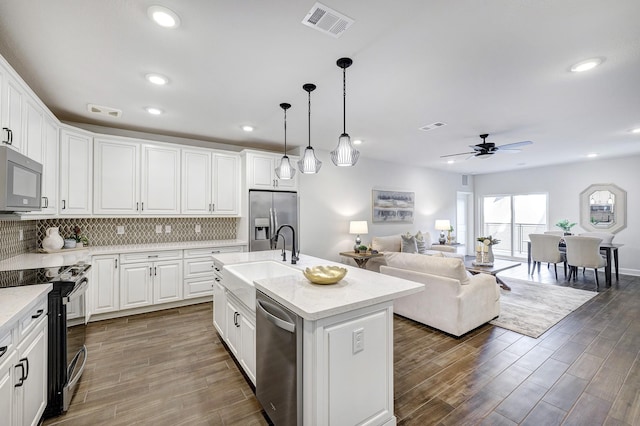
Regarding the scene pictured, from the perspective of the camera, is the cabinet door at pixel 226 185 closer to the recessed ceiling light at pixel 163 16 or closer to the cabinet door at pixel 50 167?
the cabinet door at pixel 50 167

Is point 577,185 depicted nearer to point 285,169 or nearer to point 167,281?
point 285,169

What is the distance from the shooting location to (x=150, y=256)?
3.87 meters

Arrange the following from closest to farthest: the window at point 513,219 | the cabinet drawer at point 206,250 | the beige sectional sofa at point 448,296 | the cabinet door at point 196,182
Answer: the beige sectional sofa at point 448,296 → the cabinet drawer at point 206,250 → the cabinet door at point 196,182 → the window at point 513,219

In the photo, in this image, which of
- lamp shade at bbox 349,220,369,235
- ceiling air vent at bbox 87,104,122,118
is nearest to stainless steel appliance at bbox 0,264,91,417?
ceiling air vent at bbox 87,104,122,118

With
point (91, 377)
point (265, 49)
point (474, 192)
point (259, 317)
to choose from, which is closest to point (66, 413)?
point (91, 377)

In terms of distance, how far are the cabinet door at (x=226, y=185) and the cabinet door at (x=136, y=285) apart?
1.31m

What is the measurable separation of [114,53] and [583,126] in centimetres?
579

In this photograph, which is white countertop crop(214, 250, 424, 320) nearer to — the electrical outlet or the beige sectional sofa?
the electrical outlet

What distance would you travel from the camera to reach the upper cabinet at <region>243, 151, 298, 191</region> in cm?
462

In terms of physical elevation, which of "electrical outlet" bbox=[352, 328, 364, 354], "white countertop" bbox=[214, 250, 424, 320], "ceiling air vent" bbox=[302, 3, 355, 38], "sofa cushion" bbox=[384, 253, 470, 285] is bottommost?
"electrical outlet" bbox=[352, 328, 364, 354]

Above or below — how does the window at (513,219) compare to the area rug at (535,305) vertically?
above

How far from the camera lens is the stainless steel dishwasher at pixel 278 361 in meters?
1.51

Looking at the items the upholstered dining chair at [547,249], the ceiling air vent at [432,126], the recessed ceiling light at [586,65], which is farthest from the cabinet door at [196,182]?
the upholstered dining chair at [547,249]

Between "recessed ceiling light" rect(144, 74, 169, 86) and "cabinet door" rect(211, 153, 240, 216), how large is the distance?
1885 mm
